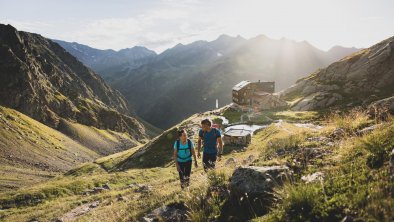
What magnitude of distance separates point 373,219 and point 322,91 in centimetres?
7860

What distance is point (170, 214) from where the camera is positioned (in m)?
10.2

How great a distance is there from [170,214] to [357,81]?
75.1m

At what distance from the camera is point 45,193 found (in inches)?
1540

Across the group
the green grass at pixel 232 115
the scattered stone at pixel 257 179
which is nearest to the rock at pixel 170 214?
the scattered stone at pixel 257 179

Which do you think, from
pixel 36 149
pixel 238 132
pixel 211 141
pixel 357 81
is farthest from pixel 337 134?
pixel 36 149

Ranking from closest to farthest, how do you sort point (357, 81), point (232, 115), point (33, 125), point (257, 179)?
point (257, 179)
point (357, 81)
point (232, 115)
point (33, 125)

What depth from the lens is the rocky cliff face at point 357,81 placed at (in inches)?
2704

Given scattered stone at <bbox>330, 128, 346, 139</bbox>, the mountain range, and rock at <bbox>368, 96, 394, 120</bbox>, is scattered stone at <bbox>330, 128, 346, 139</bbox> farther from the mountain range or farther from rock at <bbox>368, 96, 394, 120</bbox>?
the mountain range

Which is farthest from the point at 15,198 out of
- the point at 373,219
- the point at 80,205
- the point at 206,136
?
the point at 373,219

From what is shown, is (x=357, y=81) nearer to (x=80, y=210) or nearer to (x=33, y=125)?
(x=80, y=210)

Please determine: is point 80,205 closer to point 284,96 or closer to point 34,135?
point 284,96

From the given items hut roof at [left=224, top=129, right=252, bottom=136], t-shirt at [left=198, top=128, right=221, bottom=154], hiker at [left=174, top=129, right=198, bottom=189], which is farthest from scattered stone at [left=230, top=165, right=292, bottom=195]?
hut roof at [left=224, top=129, right=252, bottom=136]

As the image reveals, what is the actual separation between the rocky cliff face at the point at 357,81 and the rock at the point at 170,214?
199 ft

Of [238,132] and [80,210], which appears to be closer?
[80,210]
